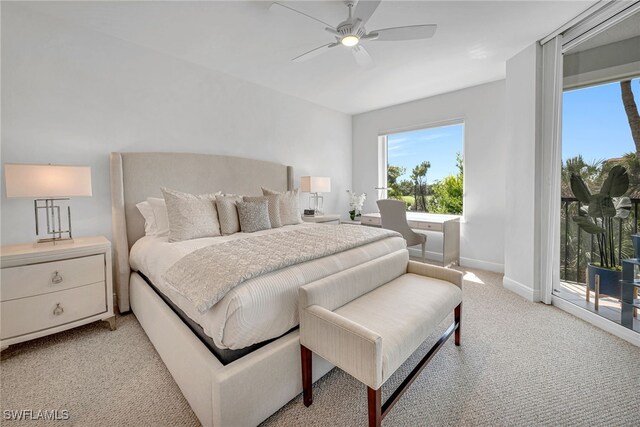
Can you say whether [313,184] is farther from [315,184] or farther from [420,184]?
[420,184]

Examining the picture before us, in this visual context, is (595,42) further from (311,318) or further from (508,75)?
(311,318)

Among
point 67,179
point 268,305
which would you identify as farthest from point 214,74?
point 268,305

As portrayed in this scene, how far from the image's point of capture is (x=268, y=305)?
1.35 metres

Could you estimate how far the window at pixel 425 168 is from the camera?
4254mm

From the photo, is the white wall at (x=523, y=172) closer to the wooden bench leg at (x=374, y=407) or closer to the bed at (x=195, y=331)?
the bed at (x=195, y=331)

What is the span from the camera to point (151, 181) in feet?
9.18

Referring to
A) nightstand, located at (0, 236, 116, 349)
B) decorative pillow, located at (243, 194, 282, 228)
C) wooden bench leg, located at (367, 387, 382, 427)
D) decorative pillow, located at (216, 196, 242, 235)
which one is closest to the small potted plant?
decorative pillow, located at (243, 194, 282, 228)

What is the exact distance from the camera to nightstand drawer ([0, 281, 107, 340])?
184cm

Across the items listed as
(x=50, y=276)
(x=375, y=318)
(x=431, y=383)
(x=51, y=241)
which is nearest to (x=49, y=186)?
(x=51, y=241)

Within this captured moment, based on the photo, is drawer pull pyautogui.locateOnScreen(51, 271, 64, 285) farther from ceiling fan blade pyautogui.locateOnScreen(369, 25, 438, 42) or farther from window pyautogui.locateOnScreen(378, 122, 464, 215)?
window pyautogui.locateOnScreen(378, 122, 464, 215)

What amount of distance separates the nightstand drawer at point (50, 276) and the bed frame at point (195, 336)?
0.34m

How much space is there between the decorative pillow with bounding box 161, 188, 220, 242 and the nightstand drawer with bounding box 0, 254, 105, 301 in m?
0.60

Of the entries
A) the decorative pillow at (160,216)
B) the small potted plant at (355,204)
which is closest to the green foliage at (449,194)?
the small potted plant at (355,204)

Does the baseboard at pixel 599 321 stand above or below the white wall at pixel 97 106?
below
